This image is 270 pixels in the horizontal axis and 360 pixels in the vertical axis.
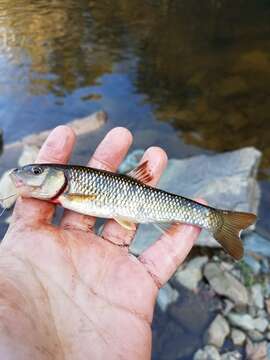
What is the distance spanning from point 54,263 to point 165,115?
9.94m

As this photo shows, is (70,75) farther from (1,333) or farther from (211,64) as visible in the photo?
(1,333)

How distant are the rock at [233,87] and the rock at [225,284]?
8.36m

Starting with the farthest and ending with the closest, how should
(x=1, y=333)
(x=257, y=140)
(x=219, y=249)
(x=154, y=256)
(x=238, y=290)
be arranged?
(x=257, y=140) < (x=219, y=249) < (x=238, y=290) < (x=154, y=256) < (x=1, y=333)

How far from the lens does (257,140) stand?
12328 mm

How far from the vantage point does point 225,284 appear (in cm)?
746

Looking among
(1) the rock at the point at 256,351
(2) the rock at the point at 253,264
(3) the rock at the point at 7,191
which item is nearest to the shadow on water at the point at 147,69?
(2) the rock at the point at 253,264

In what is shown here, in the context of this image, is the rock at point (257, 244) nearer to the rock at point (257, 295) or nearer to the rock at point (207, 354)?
the rock at point (257, 295)

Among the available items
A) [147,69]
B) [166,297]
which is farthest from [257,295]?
[147,69]

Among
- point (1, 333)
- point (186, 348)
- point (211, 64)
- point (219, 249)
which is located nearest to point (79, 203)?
point (1, 333)

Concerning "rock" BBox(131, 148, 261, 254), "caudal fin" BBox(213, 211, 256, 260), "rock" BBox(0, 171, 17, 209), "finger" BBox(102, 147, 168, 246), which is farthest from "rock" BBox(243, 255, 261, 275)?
"rock" BBox(0, 171, 17, 209)

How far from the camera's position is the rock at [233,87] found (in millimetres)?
14867

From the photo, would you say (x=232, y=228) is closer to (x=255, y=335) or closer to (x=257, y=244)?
(x=255, y=335)

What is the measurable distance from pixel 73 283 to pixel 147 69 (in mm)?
13469

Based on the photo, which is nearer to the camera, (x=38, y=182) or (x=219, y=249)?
(x=38, y=182)
